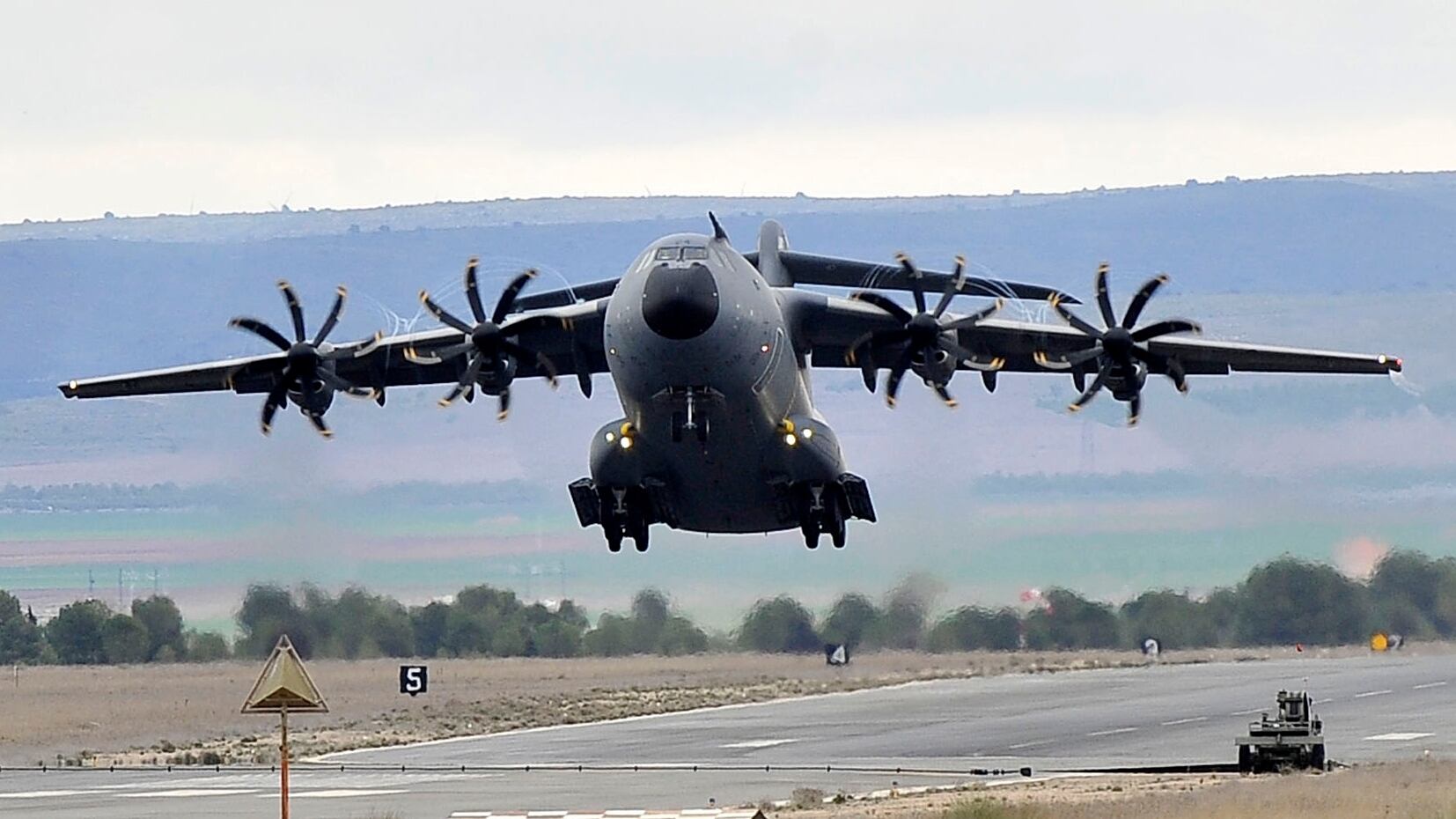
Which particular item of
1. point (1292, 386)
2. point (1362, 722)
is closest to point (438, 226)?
point (1292, 386)

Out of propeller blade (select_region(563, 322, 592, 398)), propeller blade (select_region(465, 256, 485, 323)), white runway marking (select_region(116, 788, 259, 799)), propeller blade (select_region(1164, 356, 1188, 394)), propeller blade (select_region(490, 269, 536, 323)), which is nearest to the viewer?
propeller blade (select_region(490, 269, 536, 323))

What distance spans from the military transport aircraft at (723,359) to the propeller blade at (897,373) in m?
0.03

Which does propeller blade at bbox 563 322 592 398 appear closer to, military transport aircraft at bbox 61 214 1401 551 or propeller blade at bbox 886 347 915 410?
military transport aircraft at bbox 61 214 1401 551

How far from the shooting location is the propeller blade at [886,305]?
3312 centimetres

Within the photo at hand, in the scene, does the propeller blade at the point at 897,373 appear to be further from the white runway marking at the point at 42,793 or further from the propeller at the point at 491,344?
the white runway marking at the point at 42,793

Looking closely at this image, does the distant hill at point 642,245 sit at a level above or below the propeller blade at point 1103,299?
above

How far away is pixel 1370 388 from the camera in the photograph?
60.4 meters

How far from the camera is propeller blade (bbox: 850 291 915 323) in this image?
109 feet

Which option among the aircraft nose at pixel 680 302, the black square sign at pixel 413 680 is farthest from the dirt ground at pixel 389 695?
the aircraft nose at pixel 680 302

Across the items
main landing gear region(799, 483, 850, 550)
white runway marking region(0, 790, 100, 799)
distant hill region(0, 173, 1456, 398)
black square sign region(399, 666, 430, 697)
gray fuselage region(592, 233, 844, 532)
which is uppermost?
distant hill region(0, 173, 1456, 398)

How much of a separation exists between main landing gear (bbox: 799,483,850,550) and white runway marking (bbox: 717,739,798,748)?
8.73 meters

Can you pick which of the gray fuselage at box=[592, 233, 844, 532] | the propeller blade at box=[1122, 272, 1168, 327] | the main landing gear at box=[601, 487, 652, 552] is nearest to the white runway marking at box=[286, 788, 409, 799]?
the main landing gear at box=[601, 487, 652, 552]

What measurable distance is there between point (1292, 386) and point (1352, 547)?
354 inches

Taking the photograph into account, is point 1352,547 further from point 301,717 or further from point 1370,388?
point 301,717
